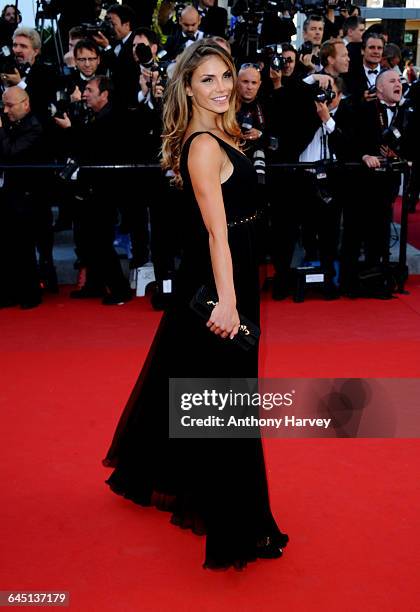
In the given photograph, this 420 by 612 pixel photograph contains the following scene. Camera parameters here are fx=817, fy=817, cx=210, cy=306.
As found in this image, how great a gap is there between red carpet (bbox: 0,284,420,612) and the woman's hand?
84 centimetres

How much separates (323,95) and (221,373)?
3.96 m

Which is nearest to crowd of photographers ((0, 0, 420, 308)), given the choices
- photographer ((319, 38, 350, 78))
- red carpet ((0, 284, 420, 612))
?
photographer ((319, 38, 350, 78))

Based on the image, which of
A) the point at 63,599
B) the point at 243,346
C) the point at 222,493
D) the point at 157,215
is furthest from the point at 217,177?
the point at 157,215

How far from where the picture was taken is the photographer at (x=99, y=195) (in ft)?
20.4

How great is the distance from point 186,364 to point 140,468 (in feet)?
1.76

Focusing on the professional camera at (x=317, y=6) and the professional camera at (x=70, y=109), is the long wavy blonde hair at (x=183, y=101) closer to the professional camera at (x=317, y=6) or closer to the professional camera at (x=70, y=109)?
the professional camera at (x=70, y=109)

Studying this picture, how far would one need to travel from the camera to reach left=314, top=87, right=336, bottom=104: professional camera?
20.2 ft

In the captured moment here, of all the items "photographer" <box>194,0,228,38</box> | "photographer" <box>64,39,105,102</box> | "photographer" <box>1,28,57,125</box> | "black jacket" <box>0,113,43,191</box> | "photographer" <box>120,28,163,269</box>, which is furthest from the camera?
"photographer" <box>194,0,228,38</box>

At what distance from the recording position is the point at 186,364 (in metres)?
2.80

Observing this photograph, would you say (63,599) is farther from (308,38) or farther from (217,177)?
(308,38)

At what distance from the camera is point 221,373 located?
2.73 m

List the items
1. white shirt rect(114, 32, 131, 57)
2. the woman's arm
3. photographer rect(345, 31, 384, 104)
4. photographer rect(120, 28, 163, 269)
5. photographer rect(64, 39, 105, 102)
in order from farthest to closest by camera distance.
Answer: white shirt rect(114, 32, 131, 57) → photographer rect(345, 31, 384, 104) → photographer rect(64, 39, 105, 102) → photographer rect(120, 28, 163, 269) → the woman's arm

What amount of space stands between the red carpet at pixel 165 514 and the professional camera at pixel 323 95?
6.71 ft

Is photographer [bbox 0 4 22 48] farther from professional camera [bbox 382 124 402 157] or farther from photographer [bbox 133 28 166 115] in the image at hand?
professional camera [bbox 382 124 402 157]
